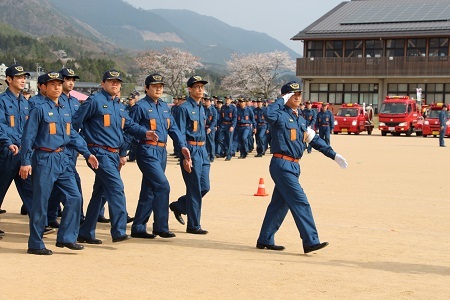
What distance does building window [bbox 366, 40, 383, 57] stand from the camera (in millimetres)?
63000

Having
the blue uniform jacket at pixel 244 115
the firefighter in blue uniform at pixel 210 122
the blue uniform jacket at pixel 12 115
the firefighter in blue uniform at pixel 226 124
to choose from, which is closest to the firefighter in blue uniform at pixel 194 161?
the blue uniform jacket at pixel 12 115

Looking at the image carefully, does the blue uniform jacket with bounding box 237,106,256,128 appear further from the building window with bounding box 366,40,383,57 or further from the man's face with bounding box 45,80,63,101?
the building window with bounding box 366,40,383,57

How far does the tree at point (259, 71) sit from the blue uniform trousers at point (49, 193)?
79375mm

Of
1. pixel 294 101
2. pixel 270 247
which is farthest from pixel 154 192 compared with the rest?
pixel 294 101

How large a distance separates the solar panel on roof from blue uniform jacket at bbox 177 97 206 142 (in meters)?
54.0

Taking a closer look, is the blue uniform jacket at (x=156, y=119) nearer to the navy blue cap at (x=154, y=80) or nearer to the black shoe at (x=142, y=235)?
the navy blue cap at (x=154, y=80)

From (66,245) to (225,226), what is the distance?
2639 millimetres

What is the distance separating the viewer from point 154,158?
926 cm

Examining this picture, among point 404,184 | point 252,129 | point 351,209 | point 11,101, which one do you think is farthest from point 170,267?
point 252,129

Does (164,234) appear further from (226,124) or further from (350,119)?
(350,119)

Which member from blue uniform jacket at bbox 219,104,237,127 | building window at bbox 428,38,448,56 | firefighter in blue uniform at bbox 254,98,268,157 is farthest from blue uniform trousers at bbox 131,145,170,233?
building window at bbox 428,38,448,56

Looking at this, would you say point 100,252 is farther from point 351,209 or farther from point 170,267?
point 351,209

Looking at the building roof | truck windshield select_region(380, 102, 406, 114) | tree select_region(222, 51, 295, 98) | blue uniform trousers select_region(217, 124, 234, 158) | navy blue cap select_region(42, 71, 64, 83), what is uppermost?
the building roof

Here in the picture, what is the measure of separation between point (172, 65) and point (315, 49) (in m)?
30.1
